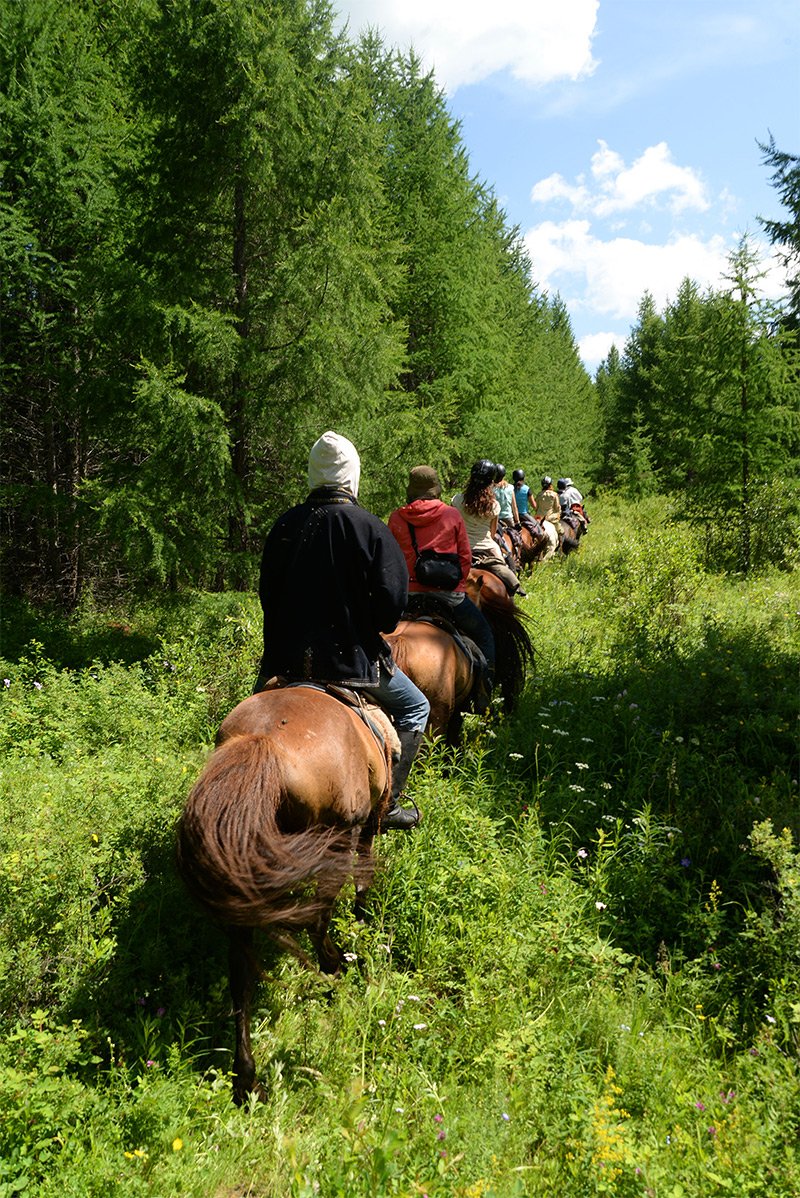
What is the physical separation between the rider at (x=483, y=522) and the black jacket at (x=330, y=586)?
370cm

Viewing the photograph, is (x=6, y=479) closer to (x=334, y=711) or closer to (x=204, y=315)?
(x=204, y=315)

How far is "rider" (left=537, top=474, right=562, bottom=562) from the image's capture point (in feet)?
49.1

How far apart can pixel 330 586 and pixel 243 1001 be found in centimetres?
191

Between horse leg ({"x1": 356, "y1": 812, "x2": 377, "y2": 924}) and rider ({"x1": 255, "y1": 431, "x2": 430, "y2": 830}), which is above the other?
rider ({"x1": 255, "y1": 431, "x2": 430, "y2": 830})

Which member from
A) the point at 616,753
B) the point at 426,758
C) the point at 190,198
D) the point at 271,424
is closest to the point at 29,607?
the point at 271,424

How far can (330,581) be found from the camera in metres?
3.72

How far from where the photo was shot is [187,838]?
2.82m

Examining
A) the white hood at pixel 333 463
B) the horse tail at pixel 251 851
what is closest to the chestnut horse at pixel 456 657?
the white hood at pixel 333 463

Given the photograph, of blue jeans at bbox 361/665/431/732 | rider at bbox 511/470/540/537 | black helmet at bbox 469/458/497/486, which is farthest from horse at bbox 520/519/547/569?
blue jeans at bbox 361/665/431/732

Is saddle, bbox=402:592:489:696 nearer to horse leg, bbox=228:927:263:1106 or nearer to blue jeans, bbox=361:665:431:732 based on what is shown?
blue jeans, bbox=361:665:431:732

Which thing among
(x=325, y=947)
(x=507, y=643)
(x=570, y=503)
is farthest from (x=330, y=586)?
(x=570, y=503)

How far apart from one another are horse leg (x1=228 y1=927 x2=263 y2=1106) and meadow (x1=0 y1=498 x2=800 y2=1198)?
0.30 feet

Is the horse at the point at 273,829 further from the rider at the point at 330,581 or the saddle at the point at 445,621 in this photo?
the saddle at the point at 445,621

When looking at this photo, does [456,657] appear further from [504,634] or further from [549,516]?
[549,516]
